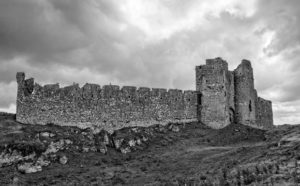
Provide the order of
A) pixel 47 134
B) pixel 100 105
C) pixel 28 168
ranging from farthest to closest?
1. pixel 100 105
2. pixel 47 134
3. pixel 28 168

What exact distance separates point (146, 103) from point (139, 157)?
7.87 meters

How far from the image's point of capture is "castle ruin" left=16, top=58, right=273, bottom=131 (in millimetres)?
31797

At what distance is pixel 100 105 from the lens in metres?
34.0

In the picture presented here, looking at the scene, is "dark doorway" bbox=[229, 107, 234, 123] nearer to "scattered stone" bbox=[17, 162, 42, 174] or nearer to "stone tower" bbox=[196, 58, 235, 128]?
"stone tower" bbox=[196, 58, 235, 128]

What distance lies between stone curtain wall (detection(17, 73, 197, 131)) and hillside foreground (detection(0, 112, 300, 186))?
1095 mm

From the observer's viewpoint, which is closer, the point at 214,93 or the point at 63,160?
the point at 63,160

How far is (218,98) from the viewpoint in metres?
40.2

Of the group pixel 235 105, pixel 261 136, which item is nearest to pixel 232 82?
pixel 235 105

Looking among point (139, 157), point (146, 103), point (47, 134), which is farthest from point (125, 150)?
point (146, 103)

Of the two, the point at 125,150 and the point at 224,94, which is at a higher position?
the point at 224,94

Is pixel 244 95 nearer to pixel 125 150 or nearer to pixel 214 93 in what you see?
pixel 214 93

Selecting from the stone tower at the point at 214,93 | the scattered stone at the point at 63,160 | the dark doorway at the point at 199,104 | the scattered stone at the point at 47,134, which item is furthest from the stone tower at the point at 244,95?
the scattered stone at the point at 63,160

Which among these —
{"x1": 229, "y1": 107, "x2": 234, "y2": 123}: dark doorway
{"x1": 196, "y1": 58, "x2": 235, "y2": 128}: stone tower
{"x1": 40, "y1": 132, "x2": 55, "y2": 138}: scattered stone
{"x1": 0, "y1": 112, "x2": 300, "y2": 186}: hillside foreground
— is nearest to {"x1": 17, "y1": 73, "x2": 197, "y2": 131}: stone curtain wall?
{"x1": 0, "y1": 112, "x2": 300, "y2": 186}: hillside foreground

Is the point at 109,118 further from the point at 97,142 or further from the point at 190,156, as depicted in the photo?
the point at 190,156
